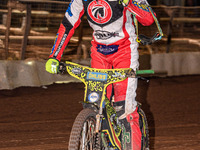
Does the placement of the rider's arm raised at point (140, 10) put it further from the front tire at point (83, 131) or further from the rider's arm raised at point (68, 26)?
the front tire at point (83, 131)

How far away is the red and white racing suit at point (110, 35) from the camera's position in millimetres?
4512

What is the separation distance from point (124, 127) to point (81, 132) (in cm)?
82

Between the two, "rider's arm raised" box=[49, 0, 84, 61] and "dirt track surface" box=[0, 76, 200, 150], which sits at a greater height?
"rider's arm raised" box=[49, 0, 84, 61]

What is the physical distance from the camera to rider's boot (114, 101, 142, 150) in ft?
15.3

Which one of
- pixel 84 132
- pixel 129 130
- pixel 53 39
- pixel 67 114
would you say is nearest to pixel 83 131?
pixel 84 132

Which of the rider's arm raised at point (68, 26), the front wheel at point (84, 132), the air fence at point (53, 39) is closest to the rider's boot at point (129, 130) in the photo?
the front wheel at point (84, 132)

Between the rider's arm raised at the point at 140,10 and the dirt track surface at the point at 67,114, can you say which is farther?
the dirt track surface at the point at 67,114

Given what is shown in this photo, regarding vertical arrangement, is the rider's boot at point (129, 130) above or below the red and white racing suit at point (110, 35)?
below

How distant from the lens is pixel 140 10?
437 cm

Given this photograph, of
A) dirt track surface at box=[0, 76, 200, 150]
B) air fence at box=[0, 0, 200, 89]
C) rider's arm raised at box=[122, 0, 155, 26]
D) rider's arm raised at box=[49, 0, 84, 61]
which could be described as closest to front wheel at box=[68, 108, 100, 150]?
rider's arm raised at box=[49, 0, 84, 61]

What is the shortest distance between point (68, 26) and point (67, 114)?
3.72 meters

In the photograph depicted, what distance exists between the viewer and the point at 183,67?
1266cm

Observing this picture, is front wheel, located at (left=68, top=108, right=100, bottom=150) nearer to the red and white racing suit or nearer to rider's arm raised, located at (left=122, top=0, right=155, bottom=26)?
the red and white racing suit

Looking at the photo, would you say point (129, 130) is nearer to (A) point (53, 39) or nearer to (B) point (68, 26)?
(B) point (68, 26)
